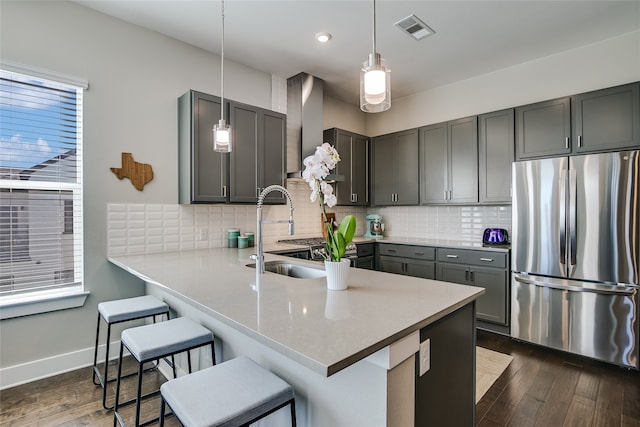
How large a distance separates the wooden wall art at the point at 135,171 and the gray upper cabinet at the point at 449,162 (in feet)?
10.4

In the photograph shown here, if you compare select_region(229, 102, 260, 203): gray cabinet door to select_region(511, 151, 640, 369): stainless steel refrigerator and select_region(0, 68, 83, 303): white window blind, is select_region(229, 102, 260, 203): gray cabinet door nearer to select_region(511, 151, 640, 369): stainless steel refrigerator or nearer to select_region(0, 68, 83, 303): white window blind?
select_region(0, 68, 83, 303): white window blind

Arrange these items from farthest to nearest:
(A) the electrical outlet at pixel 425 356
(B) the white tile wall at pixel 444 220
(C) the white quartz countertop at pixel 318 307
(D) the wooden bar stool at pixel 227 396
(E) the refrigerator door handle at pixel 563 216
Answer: (B) the white tile wall at pixel 444 220 → (E) the refrigerator door handle at pixel 563 216 → (A) the electrical outlet at pixel 425 356 → (D) the wooden bar stool at pixel 227 396 → (C) the white quartz countertop at pixel 318 307

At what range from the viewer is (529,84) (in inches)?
142

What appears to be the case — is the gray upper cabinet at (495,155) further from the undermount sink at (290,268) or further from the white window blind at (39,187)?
the white window blind at (39,187)

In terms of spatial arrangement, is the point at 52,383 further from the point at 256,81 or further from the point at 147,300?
the point at 256,81

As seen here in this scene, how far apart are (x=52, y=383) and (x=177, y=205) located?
1671 mm

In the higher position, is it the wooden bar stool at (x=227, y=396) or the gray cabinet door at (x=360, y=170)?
the gray cabinet door at (x=360, y=170)

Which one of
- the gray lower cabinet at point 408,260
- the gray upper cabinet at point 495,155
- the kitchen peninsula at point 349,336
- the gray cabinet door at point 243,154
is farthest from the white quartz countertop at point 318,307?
the gray upper cabinet at point 495,155

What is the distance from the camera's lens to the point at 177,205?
10.3 ft

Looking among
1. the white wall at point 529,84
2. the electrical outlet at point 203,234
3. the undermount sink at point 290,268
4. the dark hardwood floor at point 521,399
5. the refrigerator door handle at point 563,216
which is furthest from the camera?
the electrical outlet at point 203,234

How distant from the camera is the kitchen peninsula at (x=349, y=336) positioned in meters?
0.96

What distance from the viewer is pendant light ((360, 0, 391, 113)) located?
4.94 feet

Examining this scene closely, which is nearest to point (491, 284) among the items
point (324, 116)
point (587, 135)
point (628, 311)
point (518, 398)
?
point (628, 311)

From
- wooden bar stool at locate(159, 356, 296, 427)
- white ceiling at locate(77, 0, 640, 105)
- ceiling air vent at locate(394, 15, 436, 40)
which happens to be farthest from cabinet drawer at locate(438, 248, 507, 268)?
wooden bar stool at locate(159, 356, 296, 427)
